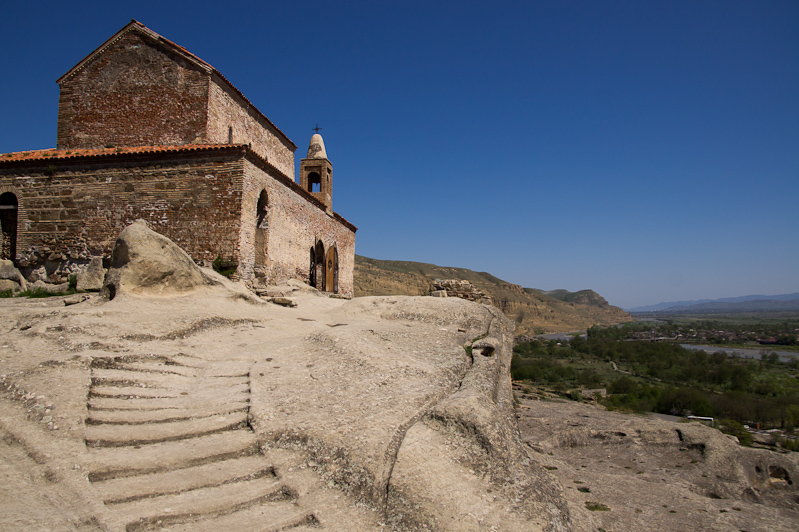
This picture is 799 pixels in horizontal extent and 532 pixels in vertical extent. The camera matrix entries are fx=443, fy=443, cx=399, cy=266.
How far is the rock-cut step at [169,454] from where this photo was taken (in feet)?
13.7

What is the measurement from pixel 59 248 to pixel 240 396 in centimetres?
1292

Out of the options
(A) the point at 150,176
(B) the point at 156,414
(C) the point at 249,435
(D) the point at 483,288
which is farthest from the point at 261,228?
(D) the point at 483,288

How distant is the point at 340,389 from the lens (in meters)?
6.07

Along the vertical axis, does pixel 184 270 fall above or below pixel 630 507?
above

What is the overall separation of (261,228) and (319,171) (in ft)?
23.2

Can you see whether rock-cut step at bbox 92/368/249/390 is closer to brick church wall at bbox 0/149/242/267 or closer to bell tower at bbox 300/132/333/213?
brick church wall at bbox 0/149/242/267

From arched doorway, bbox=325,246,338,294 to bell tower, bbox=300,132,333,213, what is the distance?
2.05 m

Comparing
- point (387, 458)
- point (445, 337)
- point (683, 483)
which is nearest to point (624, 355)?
point (683, 483)

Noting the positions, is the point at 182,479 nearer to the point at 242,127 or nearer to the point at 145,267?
the point at 145,267

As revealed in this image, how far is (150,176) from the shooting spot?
1411 centimetres

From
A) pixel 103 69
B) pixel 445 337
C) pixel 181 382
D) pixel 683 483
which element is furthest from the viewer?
pixel 103 69

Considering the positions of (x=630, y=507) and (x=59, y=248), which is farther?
(x=59, y=248)

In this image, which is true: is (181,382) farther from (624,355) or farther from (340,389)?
(624,355)

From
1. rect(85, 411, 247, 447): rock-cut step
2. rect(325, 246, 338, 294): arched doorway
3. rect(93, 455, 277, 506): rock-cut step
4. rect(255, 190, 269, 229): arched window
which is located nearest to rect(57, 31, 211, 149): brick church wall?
rect(255, 190, 269, 229): arched window
